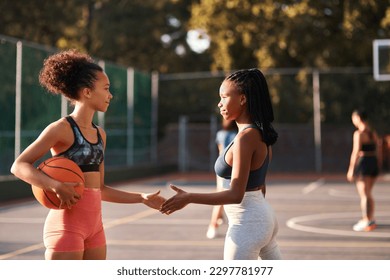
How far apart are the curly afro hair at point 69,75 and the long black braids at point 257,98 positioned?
80 centimetres

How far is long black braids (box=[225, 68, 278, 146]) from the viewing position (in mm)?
4746

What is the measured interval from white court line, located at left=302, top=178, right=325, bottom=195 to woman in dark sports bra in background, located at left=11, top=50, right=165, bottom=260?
17.3 metres

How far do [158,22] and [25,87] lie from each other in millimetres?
23553

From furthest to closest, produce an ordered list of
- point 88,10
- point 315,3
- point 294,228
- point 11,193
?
point 88,10, point 315,3, point 11,193, point 294,228

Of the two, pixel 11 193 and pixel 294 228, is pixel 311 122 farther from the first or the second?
pixel 294 228

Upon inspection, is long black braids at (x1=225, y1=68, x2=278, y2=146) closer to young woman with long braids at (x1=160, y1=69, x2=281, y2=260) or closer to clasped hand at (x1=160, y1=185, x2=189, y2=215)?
young woman with long braids at (x1=160, y1=69, x2=281, y2=260)

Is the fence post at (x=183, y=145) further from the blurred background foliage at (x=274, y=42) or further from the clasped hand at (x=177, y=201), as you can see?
the clasped hand at (x=177, y=201)

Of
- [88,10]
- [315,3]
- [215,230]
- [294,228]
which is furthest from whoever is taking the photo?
[88,10]

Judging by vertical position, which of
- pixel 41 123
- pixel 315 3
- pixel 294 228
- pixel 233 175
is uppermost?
pixel 315 3

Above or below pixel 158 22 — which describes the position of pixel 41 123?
below

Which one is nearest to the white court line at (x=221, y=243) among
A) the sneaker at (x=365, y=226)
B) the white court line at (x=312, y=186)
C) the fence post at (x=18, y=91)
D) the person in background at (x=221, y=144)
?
the person in background at (x=221, y=144)

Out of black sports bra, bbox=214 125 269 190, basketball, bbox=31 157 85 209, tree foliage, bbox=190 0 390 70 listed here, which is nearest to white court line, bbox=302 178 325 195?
tree foliage, bbox=190 0 390 70

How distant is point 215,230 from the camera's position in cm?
1192
